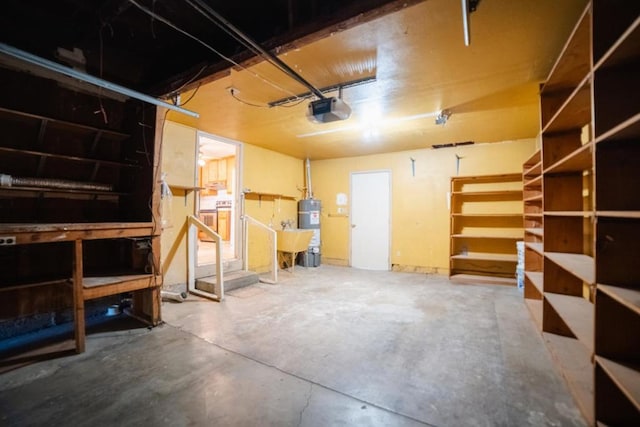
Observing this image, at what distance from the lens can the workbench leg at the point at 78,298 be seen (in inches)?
86.0

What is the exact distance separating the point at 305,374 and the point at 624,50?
2.50 m

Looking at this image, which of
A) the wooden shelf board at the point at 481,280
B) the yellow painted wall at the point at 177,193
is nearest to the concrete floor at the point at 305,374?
the yellow painted wall at the point at 177,193

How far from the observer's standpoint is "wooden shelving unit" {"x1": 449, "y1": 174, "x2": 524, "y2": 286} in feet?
15.2

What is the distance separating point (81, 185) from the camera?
2680mm

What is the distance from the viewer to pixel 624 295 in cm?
121

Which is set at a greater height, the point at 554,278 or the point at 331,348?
the point at 554,278

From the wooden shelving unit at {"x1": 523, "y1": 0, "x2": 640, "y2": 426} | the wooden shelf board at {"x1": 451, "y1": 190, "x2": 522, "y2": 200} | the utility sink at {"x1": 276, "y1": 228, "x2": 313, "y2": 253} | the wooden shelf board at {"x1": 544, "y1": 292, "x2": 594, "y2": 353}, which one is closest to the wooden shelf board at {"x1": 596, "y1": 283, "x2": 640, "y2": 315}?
the wooden shelving unit at {"x1": 523, "y1": 0, "x2": 640, "y2": 426}

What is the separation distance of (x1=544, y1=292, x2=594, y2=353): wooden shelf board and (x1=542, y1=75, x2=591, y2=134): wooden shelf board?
144 centimetres

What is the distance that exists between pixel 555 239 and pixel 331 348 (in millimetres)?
2129

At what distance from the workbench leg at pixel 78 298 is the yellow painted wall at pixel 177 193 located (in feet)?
5.01

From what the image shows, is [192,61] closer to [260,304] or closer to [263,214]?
[260,304]

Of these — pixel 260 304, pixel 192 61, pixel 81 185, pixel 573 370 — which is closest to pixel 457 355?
pixel 573 370

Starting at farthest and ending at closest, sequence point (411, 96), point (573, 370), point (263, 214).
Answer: point (263, 214) → point (411, 96) → point (573, 370)

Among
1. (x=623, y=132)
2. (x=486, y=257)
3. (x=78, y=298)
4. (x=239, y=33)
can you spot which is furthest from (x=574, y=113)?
(x=78, y=298)
